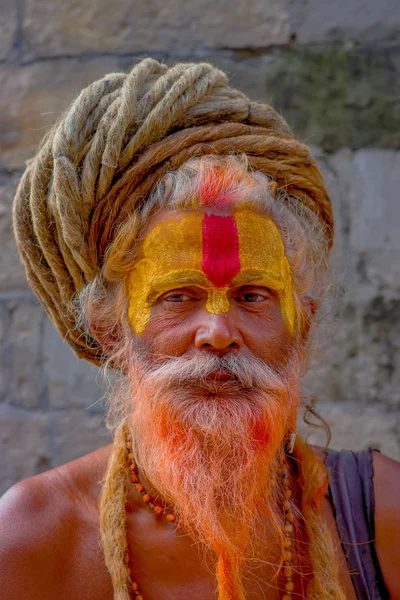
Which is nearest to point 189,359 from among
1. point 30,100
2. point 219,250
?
point 219,250

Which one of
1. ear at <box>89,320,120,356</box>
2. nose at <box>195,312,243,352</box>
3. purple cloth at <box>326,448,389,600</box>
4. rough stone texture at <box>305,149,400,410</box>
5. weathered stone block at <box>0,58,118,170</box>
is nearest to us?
nose at <box>195,312,243,352</box>

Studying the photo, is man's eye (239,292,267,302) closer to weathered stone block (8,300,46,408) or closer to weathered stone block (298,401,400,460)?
weathered stone block (298,401,400,460)

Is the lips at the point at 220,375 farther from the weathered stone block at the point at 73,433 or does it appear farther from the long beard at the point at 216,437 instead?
the weathered stone block at the point at 73,433

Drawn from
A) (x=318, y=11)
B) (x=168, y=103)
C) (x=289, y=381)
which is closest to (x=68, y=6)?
(x=318, y=11)

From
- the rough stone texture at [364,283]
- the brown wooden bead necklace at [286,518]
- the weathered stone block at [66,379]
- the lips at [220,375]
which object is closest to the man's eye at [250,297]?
the lips at [220,375]

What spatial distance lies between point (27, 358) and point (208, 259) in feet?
4.01

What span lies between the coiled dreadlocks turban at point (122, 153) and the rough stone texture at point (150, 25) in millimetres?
747

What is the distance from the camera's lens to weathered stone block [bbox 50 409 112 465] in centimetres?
271

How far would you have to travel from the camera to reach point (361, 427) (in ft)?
8.45

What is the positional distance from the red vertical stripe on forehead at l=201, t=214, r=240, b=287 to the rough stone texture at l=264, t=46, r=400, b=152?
0.95 meters

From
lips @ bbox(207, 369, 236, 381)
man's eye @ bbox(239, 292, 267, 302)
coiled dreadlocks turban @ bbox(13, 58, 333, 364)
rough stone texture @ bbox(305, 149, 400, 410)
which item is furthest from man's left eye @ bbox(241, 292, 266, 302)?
rough stone texture @ bbox(305, 149, 400, 410)

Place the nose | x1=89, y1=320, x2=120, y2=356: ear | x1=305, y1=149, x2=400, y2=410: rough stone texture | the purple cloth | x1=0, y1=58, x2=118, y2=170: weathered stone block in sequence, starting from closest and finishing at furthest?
1. the nose
2. the purple cloth
3. x1=89, y1=320, x2=120, y2=356: ear
4. x1=305, y1=149, x2=400, y2=410: rough stone texture
5. x1=0, y1=58, x2=118, y2=170: weathered stone block

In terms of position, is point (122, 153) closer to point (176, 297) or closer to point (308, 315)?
point (176, 297)

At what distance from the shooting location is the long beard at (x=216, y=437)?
5.68 feet
